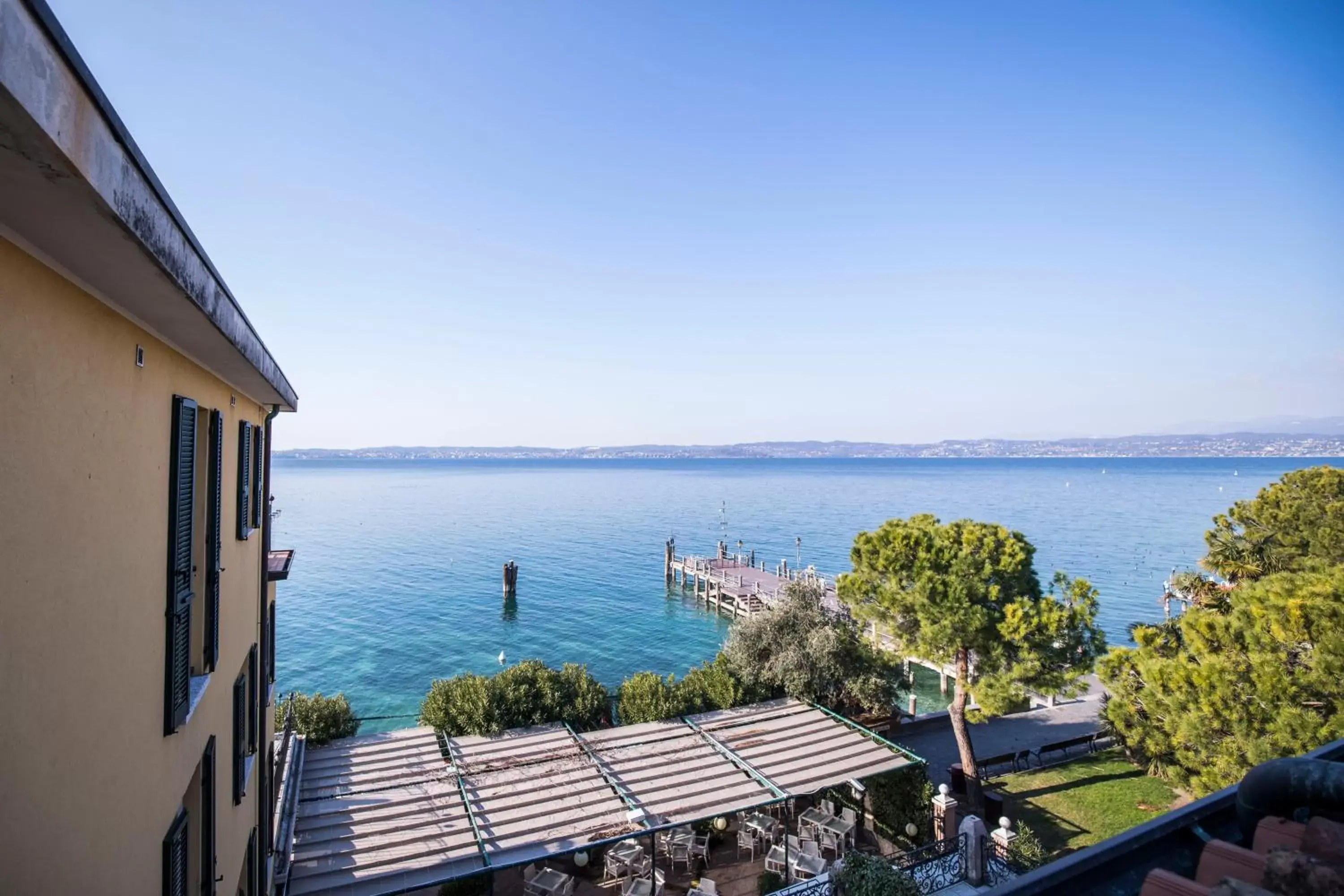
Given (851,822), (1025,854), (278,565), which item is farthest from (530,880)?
(1025,854)

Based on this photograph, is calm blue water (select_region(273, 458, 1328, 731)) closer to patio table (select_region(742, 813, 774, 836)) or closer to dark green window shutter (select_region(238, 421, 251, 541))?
patio table (select_region(742, 813, 774, 836))

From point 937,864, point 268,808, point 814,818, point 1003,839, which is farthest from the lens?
point 814,818

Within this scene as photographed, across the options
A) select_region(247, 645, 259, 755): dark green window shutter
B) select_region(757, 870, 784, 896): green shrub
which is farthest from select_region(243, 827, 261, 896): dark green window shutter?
select_region(757, 870, 784, 896): green shrub

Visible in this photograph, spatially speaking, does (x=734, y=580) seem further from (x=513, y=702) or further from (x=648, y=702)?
(x=513, y=702)

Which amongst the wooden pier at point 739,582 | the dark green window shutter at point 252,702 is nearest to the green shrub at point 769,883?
the dark green window shutter at point 252,702

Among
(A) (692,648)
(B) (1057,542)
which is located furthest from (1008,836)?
(B) (1057,542)

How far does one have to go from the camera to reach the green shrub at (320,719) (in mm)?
15141

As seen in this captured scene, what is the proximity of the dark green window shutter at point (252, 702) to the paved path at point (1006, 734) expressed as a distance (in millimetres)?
16036

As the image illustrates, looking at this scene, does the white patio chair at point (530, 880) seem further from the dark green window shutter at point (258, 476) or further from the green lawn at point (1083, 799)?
the green lawn at point (1083, 799)

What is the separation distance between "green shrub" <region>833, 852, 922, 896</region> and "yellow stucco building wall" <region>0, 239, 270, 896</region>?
891 cm

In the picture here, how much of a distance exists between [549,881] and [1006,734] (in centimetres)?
1532

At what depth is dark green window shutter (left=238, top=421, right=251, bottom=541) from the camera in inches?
298

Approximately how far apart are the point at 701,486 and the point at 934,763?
137032mm

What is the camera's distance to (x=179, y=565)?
4625mm
